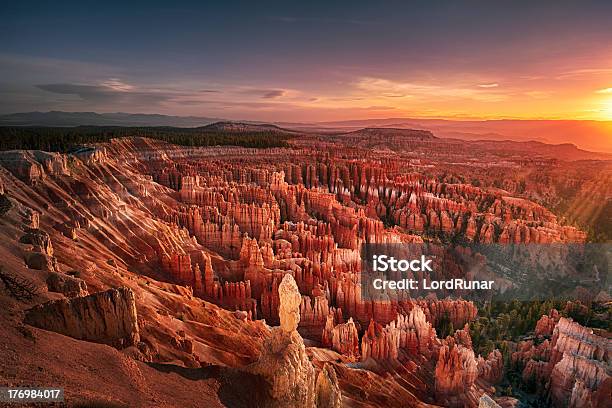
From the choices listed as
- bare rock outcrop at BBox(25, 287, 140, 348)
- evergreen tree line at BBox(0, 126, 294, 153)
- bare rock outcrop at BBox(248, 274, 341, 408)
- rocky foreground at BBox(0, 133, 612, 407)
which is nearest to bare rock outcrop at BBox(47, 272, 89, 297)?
rocky foreground at BBox(0, 133, 612, 407)

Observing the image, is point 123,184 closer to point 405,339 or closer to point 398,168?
point 405,339

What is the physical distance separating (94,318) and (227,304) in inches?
609

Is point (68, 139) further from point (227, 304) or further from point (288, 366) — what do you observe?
point (288, 366)

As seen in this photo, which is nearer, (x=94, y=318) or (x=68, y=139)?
(x=94, y=318)

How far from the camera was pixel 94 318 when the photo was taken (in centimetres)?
949

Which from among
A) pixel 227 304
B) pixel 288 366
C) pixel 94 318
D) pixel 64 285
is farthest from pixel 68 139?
pixel 288 366

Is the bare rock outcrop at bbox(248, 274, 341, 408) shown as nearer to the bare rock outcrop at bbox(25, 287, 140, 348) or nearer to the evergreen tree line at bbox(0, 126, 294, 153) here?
the bare rock outcrop at bbox(25, 287, 140, 348)

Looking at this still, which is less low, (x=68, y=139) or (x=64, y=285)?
(x=68, y=139)

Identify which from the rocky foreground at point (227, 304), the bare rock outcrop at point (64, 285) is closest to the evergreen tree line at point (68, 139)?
the rocky foreground at point (227, 304)

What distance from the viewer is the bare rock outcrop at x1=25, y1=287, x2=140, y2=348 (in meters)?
8.77

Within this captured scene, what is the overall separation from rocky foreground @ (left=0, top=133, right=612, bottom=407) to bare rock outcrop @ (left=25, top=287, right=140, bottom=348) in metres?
0.03

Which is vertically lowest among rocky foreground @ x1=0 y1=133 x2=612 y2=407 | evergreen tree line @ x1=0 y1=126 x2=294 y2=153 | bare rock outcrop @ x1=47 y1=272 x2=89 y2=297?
rocky foreground @ x1=0 y1=133 x2=612 y2=407

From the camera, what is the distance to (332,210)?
49.4m

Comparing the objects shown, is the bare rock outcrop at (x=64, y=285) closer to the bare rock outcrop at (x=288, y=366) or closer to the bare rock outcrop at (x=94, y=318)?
the bare rock outcrop at (x=94, y=318)
